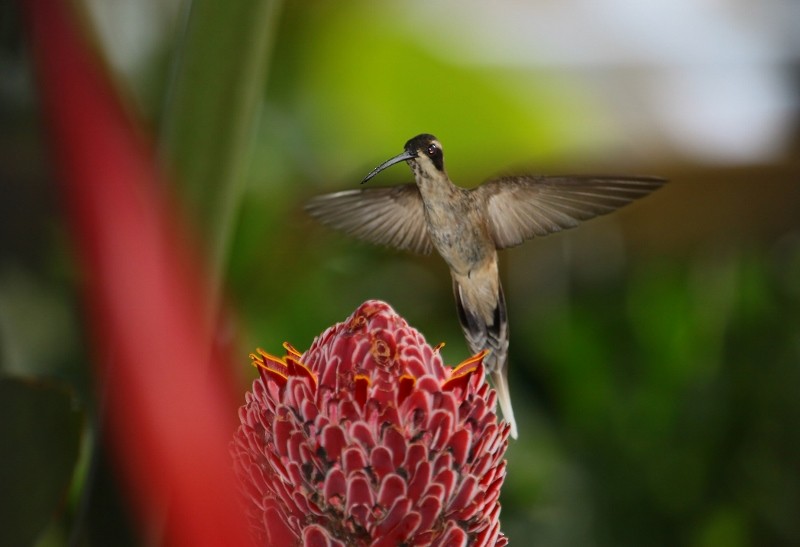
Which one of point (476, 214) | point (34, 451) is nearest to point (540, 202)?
point (476, 214)

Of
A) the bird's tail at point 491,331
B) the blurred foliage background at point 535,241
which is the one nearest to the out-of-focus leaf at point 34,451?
the blurred foliage background at point 535,241

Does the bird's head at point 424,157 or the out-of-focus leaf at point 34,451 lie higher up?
the bird's head at point 424,157

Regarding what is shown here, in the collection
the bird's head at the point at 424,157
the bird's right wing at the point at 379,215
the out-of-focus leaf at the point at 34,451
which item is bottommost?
the out-of-focus leaf at the point at 34,451

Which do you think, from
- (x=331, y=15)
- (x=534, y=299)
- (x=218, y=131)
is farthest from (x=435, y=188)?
(x=534, y=299)

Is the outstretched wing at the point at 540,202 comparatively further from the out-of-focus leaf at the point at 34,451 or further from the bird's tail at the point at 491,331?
the out-of-focus leaf at the point at 34,451

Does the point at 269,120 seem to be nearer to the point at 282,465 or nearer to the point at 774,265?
the point at 282,465

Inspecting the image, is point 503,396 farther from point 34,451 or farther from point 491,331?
point 34,451

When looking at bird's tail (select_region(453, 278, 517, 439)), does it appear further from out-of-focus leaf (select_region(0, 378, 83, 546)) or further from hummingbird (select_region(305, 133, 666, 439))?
out-of-focus leaf (select_region(0, 378, 83, 546))

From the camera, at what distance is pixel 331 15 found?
1.74 ft

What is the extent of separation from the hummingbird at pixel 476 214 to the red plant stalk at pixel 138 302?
0.05 meters

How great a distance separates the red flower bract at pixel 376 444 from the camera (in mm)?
160

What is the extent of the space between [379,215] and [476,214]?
37 mm

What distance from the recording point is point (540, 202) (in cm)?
22

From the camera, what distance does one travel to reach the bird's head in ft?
0.61
